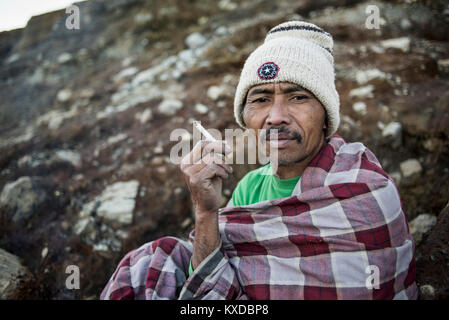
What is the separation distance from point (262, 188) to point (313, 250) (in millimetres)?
826

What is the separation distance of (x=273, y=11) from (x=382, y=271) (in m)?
5.73

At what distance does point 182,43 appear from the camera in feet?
20.4

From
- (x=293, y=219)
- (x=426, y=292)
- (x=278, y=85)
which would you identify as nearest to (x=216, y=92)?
(x=278, y=85)

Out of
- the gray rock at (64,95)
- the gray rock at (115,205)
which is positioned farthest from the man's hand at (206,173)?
the gray rock at (64,95)

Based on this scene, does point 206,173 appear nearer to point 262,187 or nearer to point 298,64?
point 262,187

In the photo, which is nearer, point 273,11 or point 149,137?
point 149,137

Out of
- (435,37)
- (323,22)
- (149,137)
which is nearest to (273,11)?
(323,22)

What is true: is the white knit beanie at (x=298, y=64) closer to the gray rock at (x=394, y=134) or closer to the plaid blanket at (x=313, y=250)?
the plaid blanket at (x=313, y=250)

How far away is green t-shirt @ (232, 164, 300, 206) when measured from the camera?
2.20m

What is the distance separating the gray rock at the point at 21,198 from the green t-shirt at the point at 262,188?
9.14ft

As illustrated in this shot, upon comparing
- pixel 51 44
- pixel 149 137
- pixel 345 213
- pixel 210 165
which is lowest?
pixel 149 137

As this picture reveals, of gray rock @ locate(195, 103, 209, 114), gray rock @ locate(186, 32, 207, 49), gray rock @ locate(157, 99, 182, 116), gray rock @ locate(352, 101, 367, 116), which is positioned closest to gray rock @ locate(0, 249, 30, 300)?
gray rock @ locate(157, 99, 182, 116)

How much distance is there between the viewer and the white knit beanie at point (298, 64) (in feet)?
6.67
